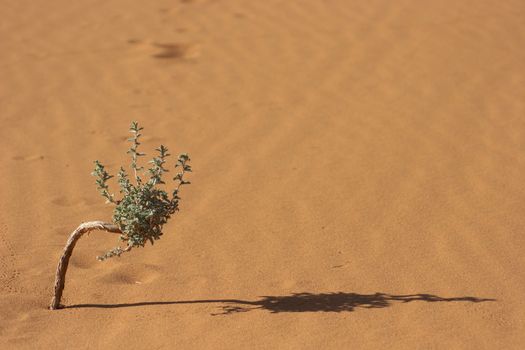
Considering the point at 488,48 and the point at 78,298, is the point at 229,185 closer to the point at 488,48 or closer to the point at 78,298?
the point at 78,298

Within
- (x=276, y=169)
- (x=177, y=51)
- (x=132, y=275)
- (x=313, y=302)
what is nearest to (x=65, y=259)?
(x=132, y=275)

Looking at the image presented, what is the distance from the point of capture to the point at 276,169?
6.14m

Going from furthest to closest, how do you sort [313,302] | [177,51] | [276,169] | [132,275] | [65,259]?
[177,51]
[276,169]
[132,275]
[313,302]
[65,259]

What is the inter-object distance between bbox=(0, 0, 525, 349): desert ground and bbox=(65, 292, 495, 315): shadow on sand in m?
0.02

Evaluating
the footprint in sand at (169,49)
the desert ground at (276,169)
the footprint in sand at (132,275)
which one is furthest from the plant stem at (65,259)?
the footprint in sand at (169,49)

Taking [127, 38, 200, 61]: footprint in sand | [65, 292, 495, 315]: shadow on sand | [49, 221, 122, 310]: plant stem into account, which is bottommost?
[127, 38, 200, 61]: footprint in sand

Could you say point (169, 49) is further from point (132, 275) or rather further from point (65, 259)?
point (65, 259)

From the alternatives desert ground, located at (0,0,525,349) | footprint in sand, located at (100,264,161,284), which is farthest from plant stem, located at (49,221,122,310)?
footprint in sand, located at (100,264,161,284)

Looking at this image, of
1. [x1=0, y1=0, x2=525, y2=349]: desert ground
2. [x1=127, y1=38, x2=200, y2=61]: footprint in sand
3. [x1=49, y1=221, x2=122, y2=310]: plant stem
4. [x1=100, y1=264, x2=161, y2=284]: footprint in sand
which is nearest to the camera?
[x1=49, y1=221, x2=122, y2=310]: plant stem

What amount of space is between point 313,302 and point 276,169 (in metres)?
1.85

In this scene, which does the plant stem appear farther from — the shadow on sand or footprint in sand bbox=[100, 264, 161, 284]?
footprint in sand bbox=[100, 264, 161, 284]

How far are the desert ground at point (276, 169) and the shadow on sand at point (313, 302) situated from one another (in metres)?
0.02

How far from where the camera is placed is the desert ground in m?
4.31

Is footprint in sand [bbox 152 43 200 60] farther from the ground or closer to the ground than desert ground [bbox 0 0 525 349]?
closer to the ground
